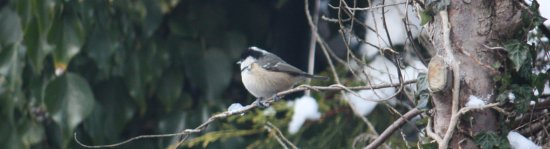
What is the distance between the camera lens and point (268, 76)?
4355 mm

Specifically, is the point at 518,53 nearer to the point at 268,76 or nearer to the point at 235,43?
the point at 268,76

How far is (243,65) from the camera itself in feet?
14.8

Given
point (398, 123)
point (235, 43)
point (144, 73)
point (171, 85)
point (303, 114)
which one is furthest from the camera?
point (235, 43)

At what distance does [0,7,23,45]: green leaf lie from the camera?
4.75 m

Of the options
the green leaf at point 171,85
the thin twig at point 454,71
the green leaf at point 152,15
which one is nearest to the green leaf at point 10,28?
the green leaf at point 152,15

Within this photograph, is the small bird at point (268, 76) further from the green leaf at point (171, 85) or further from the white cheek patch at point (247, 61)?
the green leaf at point (171, 85)

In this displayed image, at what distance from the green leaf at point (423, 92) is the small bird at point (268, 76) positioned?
1.50 metres

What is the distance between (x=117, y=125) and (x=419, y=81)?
2730mm

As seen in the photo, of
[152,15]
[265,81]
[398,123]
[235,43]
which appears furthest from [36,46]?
[398,123]

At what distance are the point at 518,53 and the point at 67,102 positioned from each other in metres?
2.55

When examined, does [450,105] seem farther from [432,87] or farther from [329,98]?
[329,98]

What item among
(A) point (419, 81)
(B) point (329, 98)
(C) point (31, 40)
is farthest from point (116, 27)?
(A) point (419, 81)

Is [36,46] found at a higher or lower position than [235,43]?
higher

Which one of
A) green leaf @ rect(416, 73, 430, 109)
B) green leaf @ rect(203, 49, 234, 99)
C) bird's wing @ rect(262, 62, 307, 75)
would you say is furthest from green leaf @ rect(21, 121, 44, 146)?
green leaf @ rect(416, 73, 430, 109)
